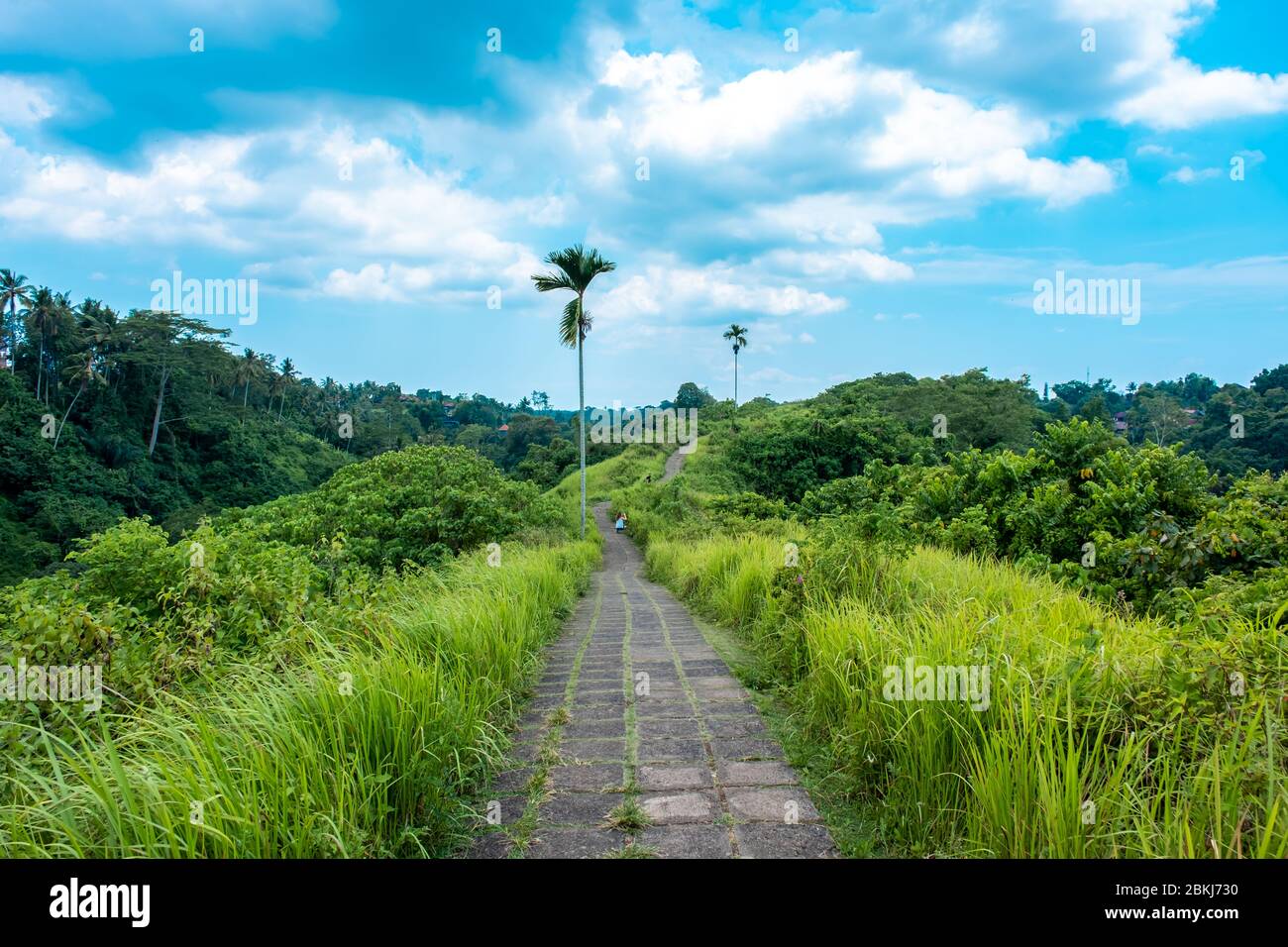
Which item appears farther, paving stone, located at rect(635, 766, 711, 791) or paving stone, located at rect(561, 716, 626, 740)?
paving stone, located at rect(561, 716, 626, 740)

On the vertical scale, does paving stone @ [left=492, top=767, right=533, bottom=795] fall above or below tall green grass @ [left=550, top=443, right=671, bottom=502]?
below

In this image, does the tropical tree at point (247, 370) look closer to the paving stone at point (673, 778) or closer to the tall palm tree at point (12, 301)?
the tall palm tree at point (12, 301)

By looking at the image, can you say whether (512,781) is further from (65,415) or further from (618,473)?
(65,415)

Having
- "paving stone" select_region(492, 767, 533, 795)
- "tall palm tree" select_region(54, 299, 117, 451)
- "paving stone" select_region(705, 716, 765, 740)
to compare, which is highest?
"tall palm tree" select_region(54, 299, 117, 451)

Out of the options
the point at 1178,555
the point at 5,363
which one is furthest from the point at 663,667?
the point at 5,363

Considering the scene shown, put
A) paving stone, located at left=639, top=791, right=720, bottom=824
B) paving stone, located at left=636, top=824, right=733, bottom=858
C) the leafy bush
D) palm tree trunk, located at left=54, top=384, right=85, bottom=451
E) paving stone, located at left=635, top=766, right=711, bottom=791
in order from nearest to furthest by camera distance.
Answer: paving stone, located at left=636, top=824, right=733, bottom=858 < paving stone, located at left=639, top=791, right=720, bottom=824 < paving stone, located at left=635, top=766, right=711, bottom=791 < the leafy bush < palm tree trunk, located at left=54, top=384, right=85, bottom=451

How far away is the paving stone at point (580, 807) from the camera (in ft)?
8.80

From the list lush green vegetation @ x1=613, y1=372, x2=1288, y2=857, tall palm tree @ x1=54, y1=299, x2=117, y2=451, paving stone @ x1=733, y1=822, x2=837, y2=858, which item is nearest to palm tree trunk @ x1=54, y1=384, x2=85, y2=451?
tall palm tree @ x1=54, y1=299, x2=117, y2=451

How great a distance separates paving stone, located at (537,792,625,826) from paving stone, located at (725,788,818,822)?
0.48m

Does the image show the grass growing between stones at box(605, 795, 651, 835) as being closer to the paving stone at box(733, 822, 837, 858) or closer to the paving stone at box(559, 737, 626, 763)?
the paving stone at box(733, 822, 837, 858)

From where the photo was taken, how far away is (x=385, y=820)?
2.48m

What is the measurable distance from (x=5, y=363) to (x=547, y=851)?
53526 mm

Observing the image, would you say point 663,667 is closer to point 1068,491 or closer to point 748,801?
point 748,801

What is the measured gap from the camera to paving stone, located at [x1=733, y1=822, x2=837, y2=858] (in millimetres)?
2451
